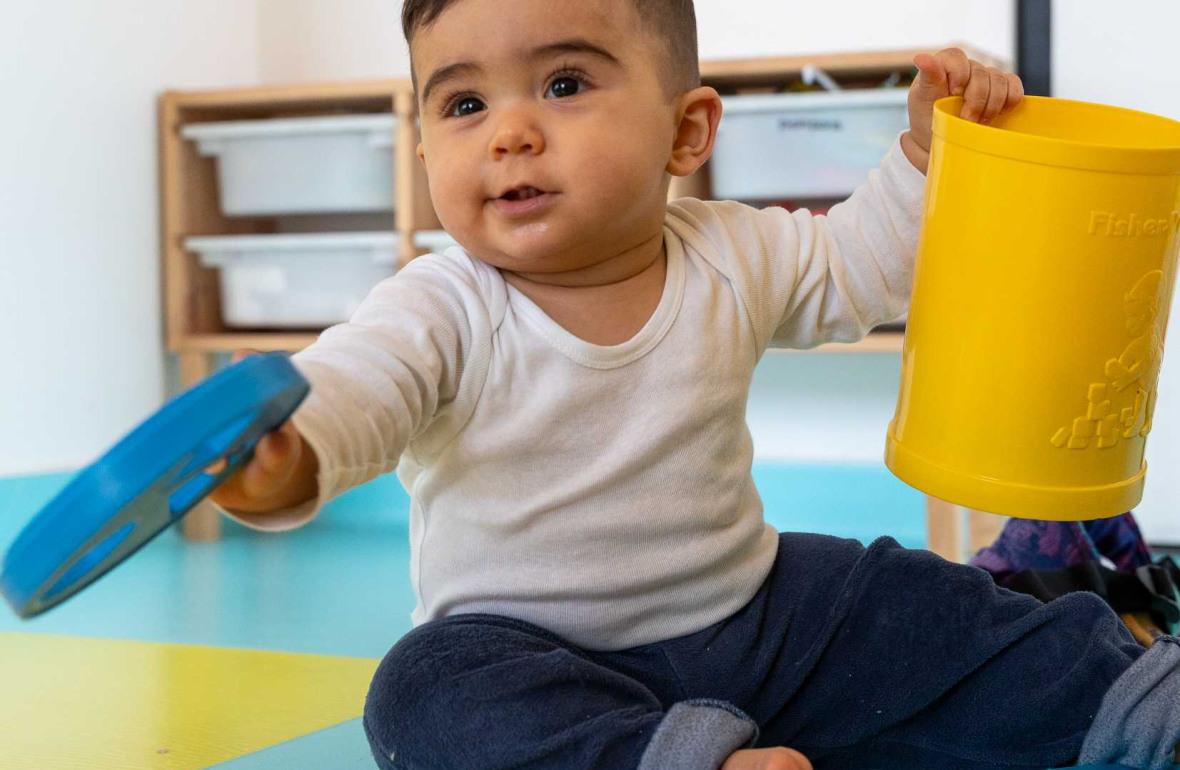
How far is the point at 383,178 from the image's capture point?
6.87ft

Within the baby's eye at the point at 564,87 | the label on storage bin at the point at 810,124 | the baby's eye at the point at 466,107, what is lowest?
the label on storage bin at the point at 810,124

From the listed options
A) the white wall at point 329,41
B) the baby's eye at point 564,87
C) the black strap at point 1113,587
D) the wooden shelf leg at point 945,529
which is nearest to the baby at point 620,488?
the baby's eye at point 564,87

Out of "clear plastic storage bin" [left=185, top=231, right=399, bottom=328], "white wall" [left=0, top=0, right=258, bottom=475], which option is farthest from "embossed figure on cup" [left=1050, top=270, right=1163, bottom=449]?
"white wall" [left=0, top=0, right=258, bottom=475]

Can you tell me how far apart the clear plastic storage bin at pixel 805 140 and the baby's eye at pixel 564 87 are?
1065 mm

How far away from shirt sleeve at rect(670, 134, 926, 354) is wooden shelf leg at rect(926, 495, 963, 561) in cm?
83

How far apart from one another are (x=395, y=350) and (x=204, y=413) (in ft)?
0.64

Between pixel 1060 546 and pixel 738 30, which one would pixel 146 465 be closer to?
pixel 1060 546

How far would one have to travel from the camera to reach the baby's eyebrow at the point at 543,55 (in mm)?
785

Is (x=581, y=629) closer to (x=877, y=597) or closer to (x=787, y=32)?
(x=877, y=597)

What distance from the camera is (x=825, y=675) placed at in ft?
2.82

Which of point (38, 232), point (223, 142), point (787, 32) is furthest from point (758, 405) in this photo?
point (38, 232)

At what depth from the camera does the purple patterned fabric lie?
130 cm

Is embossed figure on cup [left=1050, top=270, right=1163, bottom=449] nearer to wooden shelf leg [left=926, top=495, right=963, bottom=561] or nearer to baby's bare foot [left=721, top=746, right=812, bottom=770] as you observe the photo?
baby's bare foot [left=721, top=746, right=812, bottom=770]

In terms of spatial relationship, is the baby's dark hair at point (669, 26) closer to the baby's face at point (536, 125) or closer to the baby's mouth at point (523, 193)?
the baby's face at point (536, 125)
